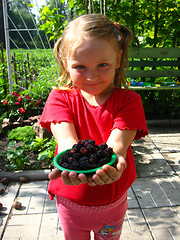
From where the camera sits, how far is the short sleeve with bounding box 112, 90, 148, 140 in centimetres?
118

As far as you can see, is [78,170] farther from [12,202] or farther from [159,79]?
[159,79]

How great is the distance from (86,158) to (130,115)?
354mm

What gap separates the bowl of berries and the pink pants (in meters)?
0.36

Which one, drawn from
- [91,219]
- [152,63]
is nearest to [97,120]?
[91,219]

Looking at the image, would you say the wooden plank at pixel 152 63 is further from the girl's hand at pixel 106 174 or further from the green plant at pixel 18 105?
the girl's hand at pixel 106 174

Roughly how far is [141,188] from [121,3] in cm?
368

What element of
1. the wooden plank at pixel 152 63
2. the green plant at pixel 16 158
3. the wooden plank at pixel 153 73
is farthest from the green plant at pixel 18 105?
the wooden plank at pixel 152 63

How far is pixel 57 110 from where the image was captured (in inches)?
49.1

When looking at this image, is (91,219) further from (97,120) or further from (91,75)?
(91,75)

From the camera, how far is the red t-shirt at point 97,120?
4.03 feet

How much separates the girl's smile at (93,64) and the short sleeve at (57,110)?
15 cm

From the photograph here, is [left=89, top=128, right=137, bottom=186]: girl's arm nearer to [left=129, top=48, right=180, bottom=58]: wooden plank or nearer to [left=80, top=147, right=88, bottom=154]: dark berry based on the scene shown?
[left=80, top=147, right=88, bottom=154]: dark berry

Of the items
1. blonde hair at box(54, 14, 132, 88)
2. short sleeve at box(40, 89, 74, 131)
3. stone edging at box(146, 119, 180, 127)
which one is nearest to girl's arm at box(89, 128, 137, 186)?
short sleeve at box(40, 89, 74, 131)

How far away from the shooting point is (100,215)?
127cm
